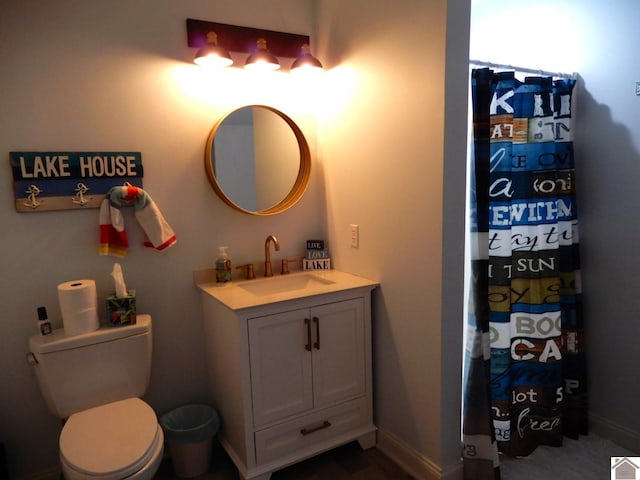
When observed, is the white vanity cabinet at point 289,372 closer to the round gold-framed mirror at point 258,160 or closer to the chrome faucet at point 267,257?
the chrome faucet at point 267,257

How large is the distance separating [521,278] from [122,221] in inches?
76.0

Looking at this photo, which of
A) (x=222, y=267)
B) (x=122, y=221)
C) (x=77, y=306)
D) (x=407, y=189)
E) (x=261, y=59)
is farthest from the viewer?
(x=222, y=267)

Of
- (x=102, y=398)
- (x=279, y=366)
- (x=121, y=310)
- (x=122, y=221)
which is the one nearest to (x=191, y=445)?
(x=102, y=398)

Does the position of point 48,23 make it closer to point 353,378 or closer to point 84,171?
point 84,171

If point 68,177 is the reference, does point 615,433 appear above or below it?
below

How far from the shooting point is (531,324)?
2.15 meters

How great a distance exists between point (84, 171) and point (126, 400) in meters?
1.04

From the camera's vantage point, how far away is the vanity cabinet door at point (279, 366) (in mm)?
1923

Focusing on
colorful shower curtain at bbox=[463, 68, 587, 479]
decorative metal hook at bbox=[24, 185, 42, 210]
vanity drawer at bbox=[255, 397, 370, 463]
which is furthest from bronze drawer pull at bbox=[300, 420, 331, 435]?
decorative metal hook at bbox=[24, 185, 42, 210]

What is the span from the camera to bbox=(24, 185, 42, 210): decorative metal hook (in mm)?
1875

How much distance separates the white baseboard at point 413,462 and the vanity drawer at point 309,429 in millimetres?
141

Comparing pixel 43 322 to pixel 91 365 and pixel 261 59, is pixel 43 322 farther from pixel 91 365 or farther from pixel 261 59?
pixel 261 59

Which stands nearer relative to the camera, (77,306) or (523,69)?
(77,306)

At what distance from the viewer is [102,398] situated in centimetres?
192
